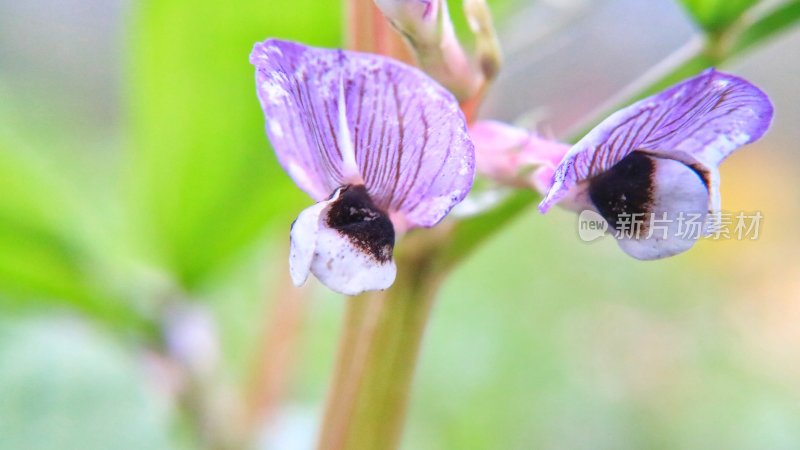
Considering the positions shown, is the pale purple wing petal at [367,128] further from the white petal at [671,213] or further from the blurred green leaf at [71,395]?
the blurred green leaf at [71,395]

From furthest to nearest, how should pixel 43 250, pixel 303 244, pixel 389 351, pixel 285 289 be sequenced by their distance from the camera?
pixel 285 289 < pixel 43 250 < pixel 389 351 < pixel 303 244

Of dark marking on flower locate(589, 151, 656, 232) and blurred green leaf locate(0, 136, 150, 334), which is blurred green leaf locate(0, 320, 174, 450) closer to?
blurred green leaf locate(0, 136, 150, 334)

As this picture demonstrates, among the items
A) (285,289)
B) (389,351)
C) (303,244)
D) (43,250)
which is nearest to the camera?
(303,244)

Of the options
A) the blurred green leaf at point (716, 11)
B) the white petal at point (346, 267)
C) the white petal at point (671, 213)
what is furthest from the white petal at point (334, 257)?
the blurred green leaf at point (716, 11)

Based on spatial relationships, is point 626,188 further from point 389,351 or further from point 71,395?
point 71,395

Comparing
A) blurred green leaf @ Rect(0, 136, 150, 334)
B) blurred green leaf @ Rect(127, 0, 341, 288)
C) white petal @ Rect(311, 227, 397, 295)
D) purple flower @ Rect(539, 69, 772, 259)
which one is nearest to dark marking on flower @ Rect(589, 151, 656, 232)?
purple flower @ Rect(539, 69, 772, 259)

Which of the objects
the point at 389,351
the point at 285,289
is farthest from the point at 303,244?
the point at 285,289

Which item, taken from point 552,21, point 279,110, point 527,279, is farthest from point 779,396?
point 279,110
